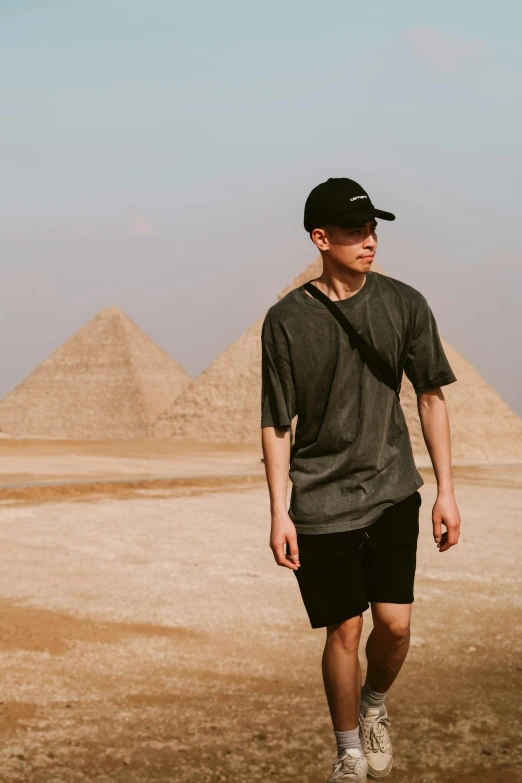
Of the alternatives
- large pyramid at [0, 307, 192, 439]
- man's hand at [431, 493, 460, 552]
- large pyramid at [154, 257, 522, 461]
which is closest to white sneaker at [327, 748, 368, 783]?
man's hand at [431, 493, 460, 552]

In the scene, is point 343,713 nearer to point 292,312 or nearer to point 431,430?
point 431,430

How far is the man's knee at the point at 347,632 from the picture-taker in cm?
363

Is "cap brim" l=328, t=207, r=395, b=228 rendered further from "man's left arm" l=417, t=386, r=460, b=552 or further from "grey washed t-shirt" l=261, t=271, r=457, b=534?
"man's left arm" l=417, t=386, r=460, b=552

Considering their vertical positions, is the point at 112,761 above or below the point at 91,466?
above

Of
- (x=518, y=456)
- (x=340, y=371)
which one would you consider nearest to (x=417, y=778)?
(x=340, y=371)

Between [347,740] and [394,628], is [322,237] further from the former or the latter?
[347,740]

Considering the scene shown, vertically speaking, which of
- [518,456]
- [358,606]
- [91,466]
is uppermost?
[358,606]

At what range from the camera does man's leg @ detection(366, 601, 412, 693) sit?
12.0ft

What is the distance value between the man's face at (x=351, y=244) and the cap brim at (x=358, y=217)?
27mm

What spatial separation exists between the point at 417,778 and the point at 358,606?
80 centimetres

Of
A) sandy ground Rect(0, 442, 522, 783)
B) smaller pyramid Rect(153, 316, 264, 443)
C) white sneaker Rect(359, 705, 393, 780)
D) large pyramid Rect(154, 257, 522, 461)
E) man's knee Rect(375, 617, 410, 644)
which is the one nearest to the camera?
man's knee Rect(375, 617, 410, 644)

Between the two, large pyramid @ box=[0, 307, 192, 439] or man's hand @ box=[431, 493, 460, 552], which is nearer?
man's hand @ box=[431, 493, 460, 552]

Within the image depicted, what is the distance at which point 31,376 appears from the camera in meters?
100

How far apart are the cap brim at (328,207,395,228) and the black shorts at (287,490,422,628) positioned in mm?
1010
